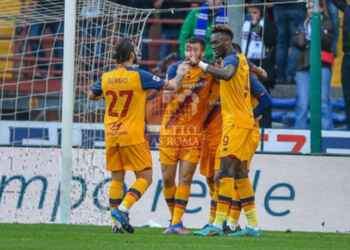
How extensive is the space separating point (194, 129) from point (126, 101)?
3.11 feet

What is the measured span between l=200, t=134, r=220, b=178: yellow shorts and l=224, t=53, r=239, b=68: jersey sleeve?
1455 millimetres

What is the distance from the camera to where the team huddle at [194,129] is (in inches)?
550

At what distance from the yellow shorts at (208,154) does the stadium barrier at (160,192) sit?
2.02 meters

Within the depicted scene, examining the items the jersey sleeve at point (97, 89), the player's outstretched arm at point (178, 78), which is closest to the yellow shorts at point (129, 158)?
the jersey sleeve at point (97, 89)

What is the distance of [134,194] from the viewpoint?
14312mm

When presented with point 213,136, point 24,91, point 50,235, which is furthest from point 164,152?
point 24,91

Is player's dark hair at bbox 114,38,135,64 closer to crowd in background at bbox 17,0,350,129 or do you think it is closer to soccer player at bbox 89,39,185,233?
soccer player at bbox 89,39,185,233

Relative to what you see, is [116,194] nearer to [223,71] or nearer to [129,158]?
[129,158]

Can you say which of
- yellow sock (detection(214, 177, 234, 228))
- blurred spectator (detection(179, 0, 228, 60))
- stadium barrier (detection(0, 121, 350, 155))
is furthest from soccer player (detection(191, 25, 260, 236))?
blurred spectator (detection(179, 0, 228, 60))

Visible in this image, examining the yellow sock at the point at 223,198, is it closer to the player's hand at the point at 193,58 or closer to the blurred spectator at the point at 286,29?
the player's hand at the point at 193,58

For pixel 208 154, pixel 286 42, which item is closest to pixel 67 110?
pixel 208 154

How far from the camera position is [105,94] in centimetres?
1447

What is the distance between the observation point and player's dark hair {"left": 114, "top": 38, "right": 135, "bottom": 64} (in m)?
14.3

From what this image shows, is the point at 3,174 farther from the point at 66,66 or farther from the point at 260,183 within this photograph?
the point at 260,183
